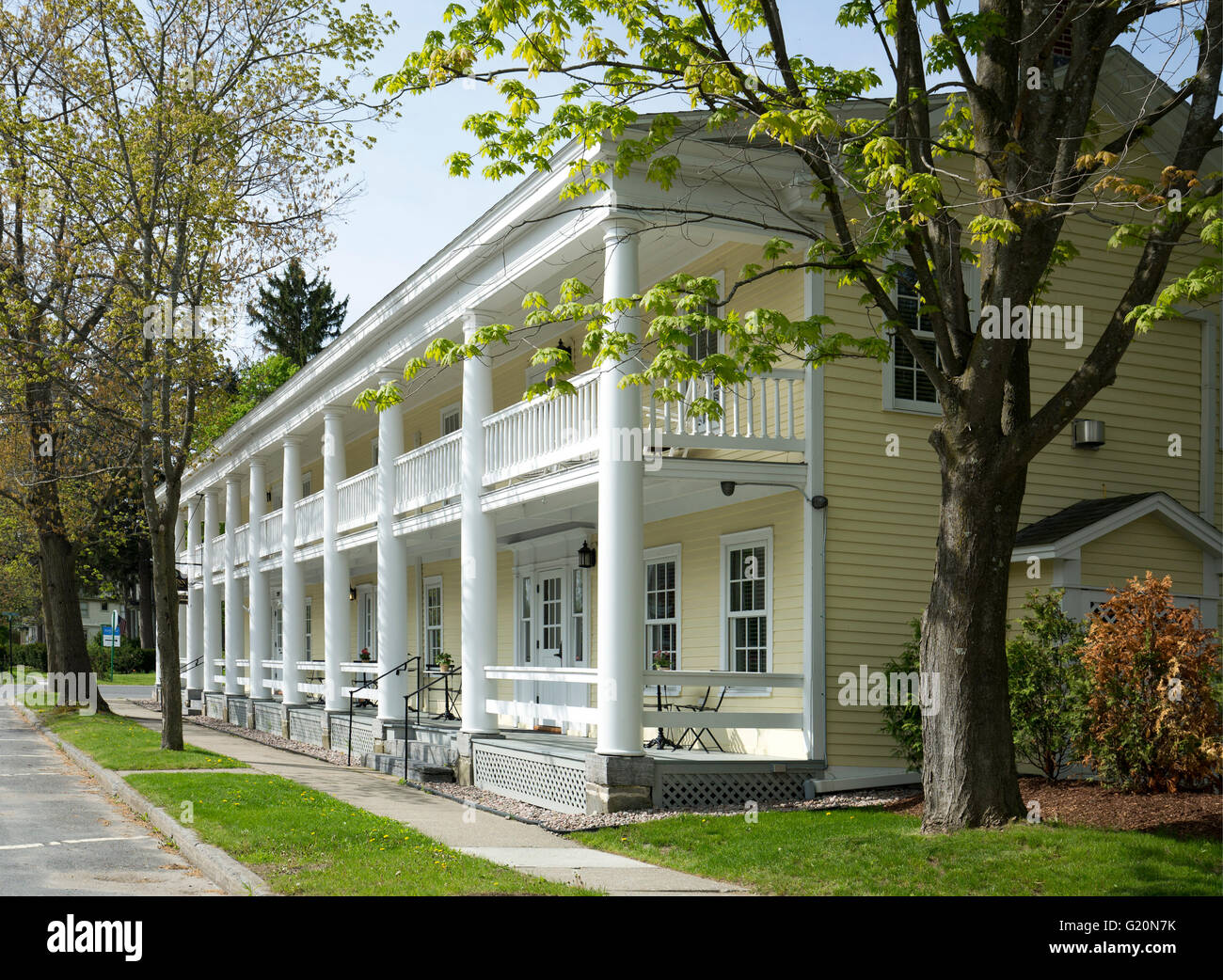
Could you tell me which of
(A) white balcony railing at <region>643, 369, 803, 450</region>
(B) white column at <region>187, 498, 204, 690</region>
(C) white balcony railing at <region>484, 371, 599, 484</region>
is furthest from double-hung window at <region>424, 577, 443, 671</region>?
(B) white column at <region>187, 498, 204, 690</region>

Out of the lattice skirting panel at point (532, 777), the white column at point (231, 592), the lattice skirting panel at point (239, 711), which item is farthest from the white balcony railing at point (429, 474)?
the white column at point (231, 592)

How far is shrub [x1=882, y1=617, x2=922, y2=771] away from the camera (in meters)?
12.9

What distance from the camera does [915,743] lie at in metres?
12.9

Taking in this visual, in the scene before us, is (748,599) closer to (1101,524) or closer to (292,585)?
(1101,524)

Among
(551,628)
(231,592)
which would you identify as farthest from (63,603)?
(551,628)

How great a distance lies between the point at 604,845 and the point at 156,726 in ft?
60.8

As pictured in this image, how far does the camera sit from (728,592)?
15.4 m

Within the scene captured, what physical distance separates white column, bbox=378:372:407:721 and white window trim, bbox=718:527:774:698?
19.5 feet

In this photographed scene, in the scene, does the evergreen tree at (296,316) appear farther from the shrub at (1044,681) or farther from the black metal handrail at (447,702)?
the shrub at (1044,681)

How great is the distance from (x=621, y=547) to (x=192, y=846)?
4867mm

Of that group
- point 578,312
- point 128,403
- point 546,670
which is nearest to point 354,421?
point 128,403

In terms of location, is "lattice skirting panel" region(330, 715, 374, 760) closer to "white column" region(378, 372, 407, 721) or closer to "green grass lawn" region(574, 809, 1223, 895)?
"white column" region(378, 372, 407, 721)

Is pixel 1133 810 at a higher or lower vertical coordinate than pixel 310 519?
lower

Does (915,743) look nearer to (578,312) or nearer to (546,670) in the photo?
(546,670)
